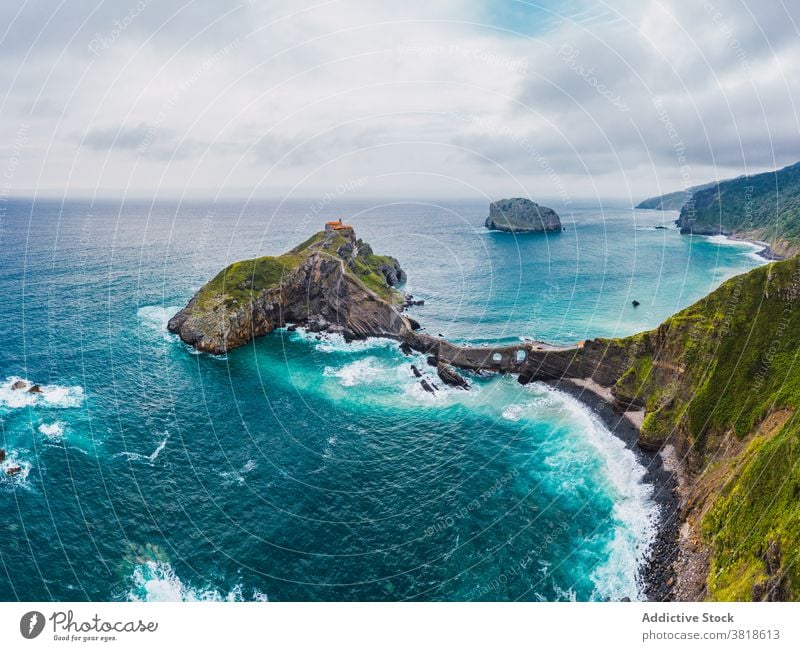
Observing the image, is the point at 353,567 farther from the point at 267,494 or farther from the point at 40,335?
the point at 40,335

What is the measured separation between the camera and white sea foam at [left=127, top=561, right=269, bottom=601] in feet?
132

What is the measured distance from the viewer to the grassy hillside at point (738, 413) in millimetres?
36062

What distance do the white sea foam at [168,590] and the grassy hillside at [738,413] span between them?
38526mm

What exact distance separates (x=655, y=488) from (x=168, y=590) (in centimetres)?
5037

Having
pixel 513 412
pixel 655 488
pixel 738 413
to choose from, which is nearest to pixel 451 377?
pixel 513 412

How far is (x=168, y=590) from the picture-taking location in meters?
40.8

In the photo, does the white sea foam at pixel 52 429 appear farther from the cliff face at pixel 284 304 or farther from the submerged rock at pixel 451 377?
the submerged rock at pixel 451 377

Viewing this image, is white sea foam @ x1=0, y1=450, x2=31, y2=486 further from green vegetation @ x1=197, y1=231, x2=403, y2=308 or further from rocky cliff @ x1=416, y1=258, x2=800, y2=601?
rocky cliff @ x1=416, y1=258, x2=800, y2=601

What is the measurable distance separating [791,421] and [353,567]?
41.5m

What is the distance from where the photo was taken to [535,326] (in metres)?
105

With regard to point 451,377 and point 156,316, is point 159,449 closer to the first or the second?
point 451,377

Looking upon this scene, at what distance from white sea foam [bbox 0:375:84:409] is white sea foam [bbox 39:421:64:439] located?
460cm
